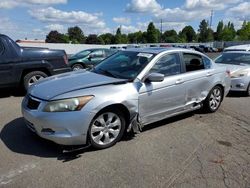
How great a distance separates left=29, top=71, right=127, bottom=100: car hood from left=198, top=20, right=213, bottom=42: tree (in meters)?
107

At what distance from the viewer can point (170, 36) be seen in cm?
10775

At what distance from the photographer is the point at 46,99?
4.41m

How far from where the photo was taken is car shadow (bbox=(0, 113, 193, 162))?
14.5ft

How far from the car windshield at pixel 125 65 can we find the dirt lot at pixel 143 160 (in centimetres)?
113

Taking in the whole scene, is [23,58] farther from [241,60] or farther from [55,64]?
[241,60]

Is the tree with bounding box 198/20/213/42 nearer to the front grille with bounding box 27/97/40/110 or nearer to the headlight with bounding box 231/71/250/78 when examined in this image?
the headlight with bounding box 231/71/250/78

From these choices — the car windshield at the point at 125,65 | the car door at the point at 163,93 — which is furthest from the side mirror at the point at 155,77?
the car windshield at the point at 125,65

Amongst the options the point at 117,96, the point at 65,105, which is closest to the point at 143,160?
the point at 117,96

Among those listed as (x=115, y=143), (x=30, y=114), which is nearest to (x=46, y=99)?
(x=30, y=114)

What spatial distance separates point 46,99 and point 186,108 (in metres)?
2.93

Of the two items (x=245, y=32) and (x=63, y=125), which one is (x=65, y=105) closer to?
(x=63, y=125)

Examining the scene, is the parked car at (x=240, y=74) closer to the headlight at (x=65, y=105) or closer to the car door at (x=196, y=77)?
the car door at (x=196, y=77)

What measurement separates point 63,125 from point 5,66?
15.2ft

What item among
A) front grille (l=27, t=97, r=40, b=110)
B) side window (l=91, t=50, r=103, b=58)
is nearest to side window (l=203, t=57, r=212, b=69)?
front grille (l=27, t=97, r=40, b=110)
